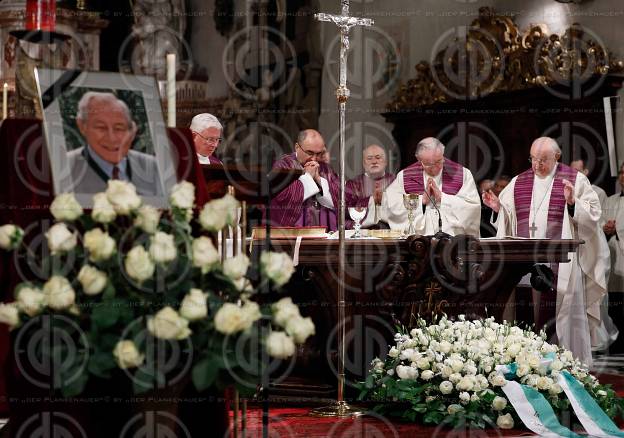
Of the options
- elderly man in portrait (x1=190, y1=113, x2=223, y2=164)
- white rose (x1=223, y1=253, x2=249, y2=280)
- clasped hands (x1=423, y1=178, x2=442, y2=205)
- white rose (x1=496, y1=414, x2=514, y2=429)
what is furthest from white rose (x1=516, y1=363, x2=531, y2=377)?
white rose (x1=223, y1=253, x2=249, y2=280)

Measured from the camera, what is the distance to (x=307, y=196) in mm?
6793

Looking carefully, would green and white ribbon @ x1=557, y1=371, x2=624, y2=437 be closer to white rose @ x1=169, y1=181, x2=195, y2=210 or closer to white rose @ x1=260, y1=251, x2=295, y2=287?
white rose @ x1=260, y1=251, x2=295, y2=287

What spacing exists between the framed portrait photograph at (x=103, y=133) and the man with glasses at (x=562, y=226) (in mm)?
4841

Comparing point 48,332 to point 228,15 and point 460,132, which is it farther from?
point 228,15

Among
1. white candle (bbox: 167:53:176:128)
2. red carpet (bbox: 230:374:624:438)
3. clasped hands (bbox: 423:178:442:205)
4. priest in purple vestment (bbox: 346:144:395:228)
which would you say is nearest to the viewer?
white candle (bbox: 167:53:176:128)

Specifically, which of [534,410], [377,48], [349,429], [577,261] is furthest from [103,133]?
[377,48]

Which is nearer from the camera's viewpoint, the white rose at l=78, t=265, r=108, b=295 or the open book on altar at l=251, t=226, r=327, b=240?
the white rose at l=78, t=265, r=108, b=295

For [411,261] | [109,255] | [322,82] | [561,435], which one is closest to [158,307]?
[109,255]

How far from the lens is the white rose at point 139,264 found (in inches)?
107

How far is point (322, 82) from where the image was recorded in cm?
1181

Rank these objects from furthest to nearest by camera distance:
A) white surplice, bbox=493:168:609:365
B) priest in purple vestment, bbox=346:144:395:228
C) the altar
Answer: white surplice, bbox=493:168:609:365 → priest in purple vestment, bbox=346:144:395:228 → the altar

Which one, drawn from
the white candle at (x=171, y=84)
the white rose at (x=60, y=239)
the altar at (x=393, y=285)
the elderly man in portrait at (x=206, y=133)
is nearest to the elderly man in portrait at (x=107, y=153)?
the white candle at (x=171, y=84)

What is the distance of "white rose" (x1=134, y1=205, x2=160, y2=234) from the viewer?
9.18 feet

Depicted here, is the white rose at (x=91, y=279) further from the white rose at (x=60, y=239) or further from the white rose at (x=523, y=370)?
the white rose at (x=523, y=370)
